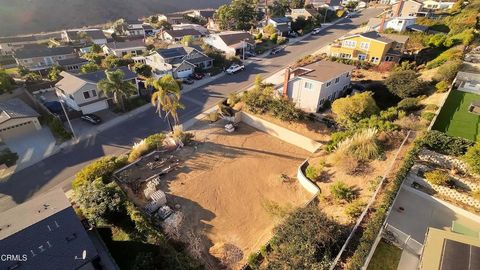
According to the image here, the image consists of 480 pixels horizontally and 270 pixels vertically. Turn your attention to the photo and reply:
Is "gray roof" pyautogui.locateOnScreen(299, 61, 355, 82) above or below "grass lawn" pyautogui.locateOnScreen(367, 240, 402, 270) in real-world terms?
above

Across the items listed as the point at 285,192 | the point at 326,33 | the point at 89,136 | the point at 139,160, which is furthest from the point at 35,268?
the point at 326,33

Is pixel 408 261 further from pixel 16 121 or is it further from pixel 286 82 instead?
pixel 16 121

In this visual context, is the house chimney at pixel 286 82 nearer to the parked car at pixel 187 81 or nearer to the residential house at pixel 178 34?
the parked car at pixel 187 81

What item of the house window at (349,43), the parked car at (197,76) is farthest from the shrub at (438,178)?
the parked car at (197,76)

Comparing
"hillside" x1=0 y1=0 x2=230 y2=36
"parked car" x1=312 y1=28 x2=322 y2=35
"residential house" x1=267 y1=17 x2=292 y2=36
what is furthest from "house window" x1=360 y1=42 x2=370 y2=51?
"hillside" x1=0 y1=0 x2=230 y2=36

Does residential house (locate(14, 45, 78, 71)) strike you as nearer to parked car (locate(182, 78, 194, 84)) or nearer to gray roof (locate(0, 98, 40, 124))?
gray roof (locate(0, 98, 40, 124))

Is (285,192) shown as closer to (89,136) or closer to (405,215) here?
(405,215)
